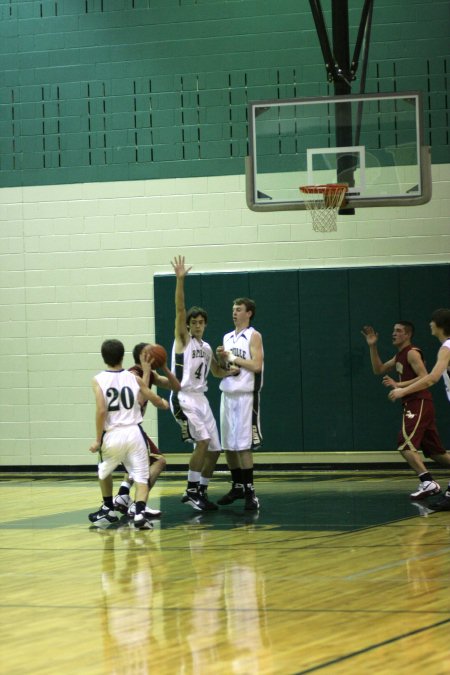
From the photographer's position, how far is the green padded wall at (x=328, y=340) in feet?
49.4

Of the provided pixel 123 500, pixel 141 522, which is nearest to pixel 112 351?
pixel 141 522

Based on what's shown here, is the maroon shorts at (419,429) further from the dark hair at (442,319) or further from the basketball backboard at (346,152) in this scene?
the basketball backboard at (346,152)

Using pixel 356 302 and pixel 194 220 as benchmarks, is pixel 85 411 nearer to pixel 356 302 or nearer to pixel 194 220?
pixel 194 220

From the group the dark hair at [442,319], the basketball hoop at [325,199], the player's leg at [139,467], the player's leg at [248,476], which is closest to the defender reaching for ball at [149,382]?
the player's leg at [139,467]

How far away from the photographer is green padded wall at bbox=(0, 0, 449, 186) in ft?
49.8

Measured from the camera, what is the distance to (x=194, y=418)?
11.0m

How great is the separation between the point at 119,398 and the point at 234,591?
3275 millimetres

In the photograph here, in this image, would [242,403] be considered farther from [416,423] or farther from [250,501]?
[416,423]

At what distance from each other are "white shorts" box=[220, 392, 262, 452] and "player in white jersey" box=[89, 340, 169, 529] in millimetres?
1161

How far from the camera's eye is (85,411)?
1622 cm

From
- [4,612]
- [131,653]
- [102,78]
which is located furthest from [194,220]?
[131,653]

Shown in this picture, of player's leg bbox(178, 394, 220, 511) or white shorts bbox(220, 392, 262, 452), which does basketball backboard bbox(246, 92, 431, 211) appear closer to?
white shorts bbox(220, 392, 262, 452)

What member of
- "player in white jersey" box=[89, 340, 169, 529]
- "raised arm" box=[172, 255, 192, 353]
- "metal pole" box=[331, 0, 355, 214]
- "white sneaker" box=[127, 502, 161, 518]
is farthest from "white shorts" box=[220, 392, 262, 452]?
"metal pole" box=[331, 0, 355, 214]

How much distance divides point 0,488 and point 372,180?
19.2ft
